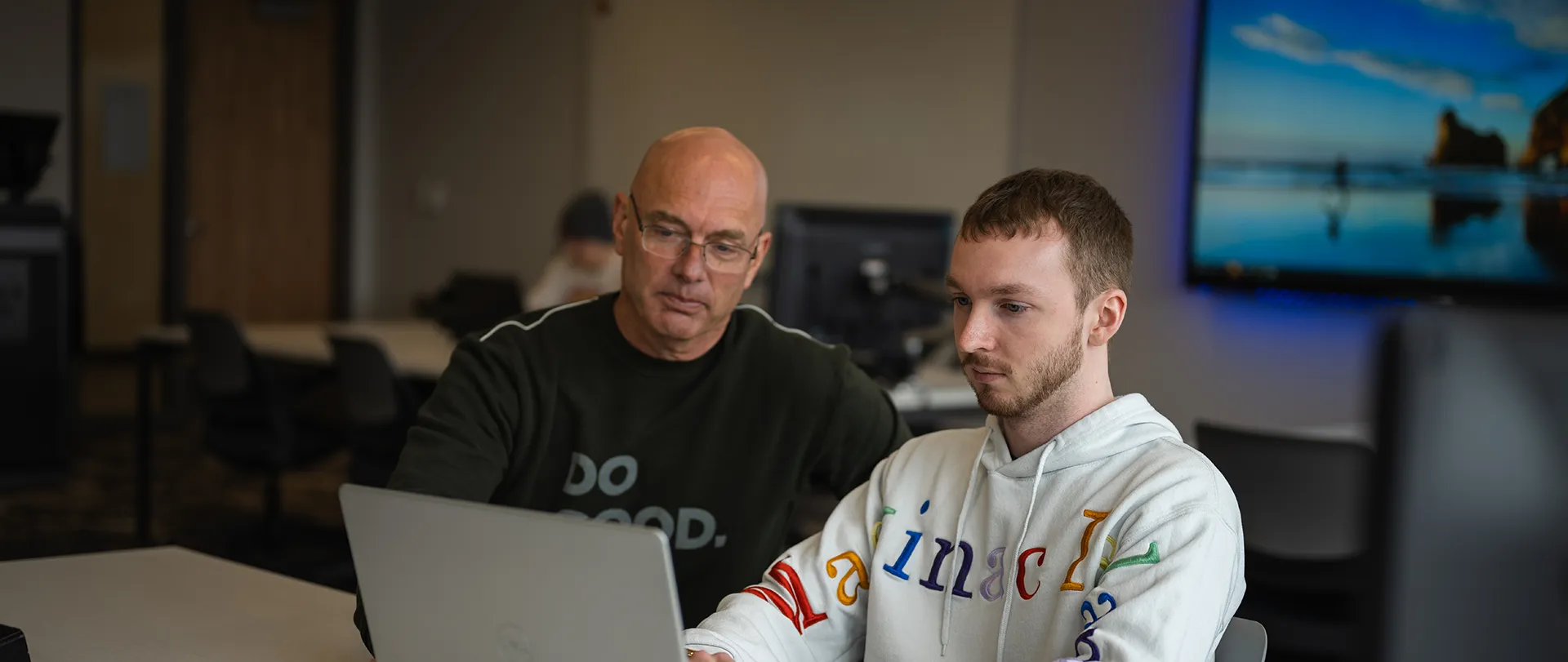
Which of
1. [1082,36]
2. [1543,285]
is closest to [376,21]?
[1082,36]

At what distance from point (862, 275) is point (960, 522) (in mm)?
2500

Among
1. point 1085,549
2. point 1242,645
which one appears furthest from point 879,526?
point 1242,645

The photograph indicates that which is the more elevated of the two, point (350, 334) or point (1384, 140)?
point (1384, 140)

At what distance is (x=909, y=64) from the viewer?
5.84 metres

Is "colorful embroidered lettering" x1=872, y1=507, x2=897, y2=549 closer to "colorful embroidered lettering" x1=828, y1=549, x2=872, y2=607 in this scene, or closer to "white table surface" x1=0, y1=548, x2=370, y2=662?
"colorful embroidered lettering" x1=828, y1=549, x2=872, y2=607

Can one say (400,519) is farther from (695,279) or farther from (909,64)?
(909,64)

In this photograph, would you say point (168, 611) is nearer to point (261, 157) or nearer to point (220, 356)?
point (220, 356)

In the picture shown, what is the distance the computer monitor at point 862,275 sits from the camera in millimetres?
3840

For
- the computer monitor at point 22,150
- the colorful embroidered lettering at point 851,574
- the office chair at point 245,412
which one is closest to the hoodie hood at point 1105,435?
the colorful embroidered lettering at point 851,574

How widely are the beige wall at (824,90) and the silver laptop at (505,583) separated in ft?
14.6

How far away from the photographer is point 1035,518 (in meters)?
1.41

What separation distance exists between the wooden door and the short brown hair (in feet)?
24.0

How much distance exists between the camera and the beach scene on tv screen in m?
3.92

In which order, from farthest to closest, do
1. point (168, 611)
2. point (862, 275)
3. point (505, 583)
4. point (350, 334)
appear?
point (350, 334), point (862, 275), point (168, 611), point (505, 583)
